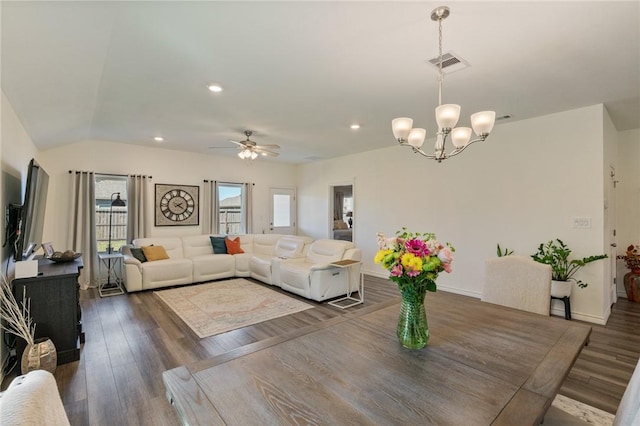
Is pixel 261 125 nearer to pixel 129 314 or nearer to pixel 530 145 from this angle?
pixel 129 314

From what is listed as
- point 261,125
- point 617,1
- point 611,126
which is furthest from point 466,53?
point 611,126

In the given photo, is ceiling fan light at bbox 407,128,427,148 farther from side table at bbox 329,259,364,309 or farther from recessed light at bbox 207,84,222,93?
side table at bbox 329,259,364,309

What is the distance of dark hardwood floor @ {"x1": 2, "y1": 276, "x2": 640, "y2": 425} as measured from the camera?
2123 mm

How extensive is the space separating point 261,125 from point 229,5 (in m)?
2.57

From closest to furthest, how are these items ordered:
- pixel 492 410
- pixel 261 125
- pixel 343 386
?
pixel 492 410 → pixel 343 386 → pixel 261 125

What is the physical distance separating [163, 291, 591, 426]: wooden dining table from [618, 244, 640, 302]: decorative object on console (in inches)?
172

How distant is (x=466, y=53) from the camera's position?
94.0 inches

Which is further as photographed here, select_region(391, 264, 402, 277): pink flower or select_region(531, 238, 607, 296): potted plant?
select_region(531, 238, 607, 296): potted plant

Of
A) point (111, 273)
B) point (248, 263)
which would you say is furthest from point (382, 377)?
point (111, 273)

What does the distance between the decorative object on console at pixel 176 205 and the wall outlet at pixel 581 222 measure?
21.8ft

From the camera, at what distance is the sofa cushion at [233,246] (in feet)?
20.2

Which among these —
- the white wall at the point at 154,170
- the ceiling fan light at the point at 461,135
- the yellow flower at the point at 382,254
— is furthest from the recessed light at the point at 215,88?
the white wall at the point at 154,170

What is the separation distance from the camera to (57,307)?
270 centimetres

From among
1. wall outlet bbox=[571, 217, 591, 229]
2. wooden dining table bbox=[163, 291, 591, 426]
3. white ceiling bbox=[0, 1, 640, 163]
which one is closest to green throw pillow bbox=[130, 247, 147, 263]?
white ceiling bbox=[0, 1, 640, 163]
